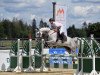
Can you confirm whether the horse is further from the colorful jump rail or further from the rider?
the colorful jump rail

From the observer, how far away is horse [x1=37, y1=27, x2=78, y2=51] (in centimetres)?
2538

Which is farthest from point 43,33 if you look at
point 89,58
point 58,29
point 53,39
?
point 89,58

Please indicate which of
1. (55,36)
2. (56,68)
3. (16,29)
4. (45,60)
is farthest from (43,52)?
(16,29)

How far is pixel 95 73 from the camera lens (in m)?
16.5

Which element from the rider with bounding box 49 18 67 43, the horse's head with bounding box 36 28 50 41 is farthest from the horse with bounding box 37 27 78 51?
the rider with bounding box 49 18 67 43

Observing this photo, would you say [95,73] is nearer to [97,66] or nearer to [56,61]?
[97,66]

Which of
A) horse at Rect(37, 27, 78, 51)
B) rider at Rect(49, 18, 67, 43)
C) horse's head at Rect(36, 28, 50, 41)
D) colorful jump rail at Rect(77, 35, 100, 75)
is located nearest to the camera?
colorful jump rail at Rect(77, 35, 100, 75)

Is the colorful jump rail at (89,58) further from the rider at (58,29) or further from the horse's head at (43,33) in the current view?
the rider at (58,29)

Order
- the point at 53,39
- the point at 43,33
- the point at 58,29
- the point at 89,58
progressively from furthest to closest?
the point at 53,39 < the point at 58,29 < the point at 43,33 < the point at 89,58

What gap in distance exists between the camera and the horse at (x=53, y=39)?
25.4 metres

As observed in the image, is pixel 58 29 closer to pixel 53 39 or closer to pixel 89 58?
pixel 53 39

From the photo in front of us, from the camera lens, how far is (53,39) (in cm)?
2812

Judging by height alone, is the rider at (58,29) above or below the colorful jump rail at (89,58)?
above

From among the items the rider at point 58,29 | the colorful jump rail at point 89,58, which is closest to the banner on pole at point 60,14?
the rider at point 58,29
